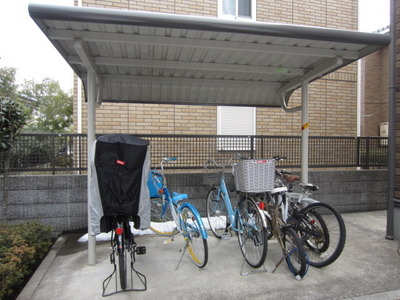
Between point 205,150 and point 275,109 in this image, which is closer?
point 205,150

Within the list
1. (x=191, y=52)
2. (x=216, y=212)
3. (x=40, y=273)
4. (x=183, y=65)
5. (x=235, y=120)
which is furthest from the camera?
(x=235, y=120)

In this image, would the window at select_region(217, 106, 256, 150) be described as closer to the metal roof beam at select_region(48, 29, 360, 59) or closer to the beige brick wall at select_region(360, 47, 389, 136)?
the metal roof beam at select_region(48, 29, 360, 59)

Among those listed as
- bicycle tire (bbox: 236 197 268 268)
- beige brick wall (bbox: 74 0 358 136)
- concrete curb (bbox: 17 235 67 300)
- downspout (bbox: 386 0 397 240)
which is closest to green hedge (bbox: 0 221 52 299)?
concrete curb (bbox: 17 235 67 300)

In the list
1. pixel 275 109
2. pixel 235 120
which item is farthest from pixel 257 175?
pixel 275 109

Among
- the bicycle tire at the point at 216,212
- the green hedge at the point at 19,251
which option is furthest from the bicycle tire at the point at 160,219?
the green hedge at the point at 19,251

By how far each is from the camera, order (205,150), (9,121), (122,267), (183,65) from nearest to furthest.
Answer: (122,267) → (183,65) → (9,121) → (205,150)

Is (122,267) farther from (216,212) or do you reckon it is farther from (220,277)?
(216,212)

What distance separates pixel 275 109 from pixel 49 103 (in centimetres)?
2198

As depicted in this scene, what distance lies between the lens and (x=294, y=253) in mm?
3035

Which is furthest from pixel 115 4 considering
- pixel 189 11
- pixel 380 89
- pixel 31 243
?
pixel 380 89

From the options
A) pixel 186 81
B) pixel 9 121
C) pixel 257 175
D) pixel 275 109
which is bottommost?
pixel 257 175

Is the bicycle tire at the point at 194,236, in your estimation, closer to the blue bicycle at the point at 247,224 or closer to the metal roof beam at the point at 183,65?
the blue bicycle at the point at 247,224

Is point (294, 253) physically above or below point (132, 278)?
above

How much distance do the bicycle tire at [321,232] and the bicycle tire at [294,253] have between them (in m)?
0.22
